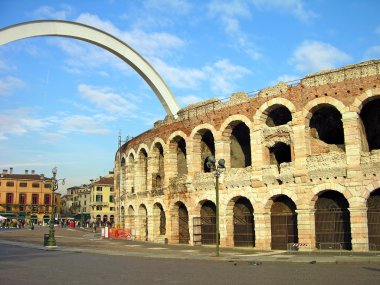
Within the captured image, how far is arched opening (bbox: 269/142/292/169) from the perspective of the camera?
31.1 m

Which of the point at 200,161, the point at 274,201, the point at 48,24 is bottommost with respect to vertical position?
the point at 274,201

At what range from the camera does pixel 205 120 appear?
34.1 metres

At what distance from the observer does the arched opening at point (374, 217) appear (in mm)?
25250

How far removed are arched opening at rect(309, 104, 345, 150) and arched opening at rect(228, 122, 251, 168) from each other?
21.0 ft

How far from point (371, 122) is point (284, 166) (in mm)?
6536

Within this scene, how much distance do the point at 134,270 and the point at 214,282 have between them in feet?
15.1

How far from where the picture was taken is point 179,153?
3881 centimetres

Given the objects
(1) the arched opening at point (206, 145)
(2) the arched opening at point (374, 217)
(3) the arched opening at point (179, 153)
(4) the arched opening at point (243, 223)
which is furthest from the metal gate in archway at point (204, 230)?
(2) the arched opening at point (374, 217)

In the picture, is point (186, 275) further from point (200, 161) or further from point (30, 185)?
point (30, 185)

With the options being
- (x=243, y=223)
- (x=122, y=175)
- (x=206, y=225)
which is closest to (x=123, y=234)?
(x=122, y=175)

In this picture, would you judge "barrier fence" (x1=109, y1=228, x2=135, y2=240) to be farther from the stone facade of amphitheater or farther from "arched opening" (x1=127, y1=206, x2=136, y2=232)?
the stone facade of amphitheater

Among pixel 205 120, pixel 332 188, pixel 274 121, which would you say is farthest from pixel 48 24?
pixel 332 188

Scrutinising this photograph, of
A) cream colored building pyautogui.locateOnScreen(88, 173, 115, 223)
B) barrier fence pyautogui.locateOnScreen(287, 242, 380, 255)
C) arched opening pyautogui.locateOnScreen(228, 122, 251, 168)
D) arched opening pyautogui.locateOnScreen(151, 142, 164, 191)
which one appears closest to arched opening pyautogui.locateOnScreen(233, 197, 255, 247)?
arched opening pyautogui.locateOnScreen(228, 122, 251, 168)

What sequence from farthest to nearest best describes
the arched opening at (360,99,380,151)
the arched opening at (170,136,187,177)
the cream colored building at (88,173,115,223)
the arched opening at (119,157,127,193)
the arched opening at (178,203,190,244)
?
the cream colored building at (88,173,115,223)
the arched opening at (119,157,127,193)
the arched opening at (170,136,187,177)
the arched opening at (178,203,190,244)
the arched opening at (360,99,380,151)
